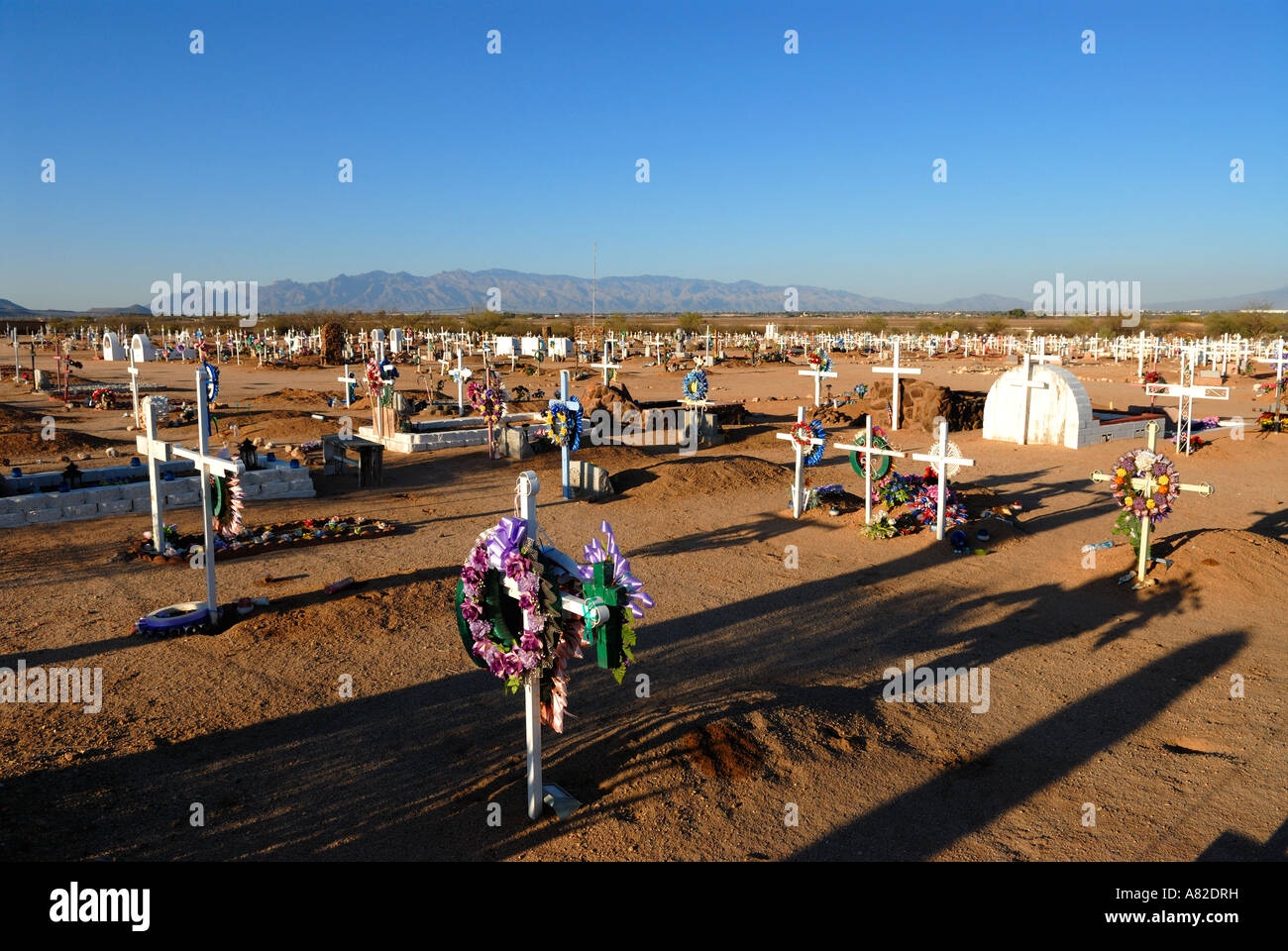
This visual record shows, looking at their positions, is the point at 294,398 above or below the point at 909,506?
above

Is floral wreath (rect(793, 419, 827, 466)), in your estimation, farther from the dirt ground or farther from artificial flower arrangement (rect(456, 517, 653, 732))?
artificial flower arrangement (rect(456, 517, 653, 732))

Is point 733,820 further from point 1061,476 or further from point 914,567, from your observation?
point 1061,476

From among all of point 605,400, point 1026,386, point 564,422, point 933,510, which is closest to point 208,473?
point 564,422

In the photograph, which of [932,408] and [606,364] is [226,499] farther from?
[932,408]

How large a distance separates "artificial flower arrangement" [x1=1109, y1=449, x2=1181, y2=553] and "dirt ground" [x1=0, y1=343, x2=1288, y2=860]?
0.98 metres

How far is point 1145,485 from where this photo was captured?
479 inches

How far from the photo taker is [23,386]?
128 ft

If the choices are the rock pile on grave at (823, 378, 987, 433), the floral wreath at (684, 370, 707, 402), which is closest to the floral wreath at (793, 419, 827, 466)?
the floral wreath at (684, 370, 707, 402)

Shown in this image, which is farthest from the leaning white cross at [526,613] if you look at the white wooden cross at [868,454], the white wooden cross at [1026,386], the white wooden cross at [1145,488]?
the white wooden cross at [1026,386]

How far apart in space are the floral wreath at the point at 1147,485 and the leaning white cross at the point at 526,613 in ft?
31.2

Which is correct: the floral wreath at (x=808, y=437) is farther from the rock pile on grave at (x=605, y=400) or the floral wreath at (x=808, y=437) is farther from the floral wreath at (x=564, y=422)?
the rock pile on grave at (x=605, y=400)

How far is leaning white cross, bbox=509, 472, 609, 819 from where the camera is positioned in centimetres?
583

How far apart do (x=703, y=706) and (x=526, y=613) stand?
2434mm
